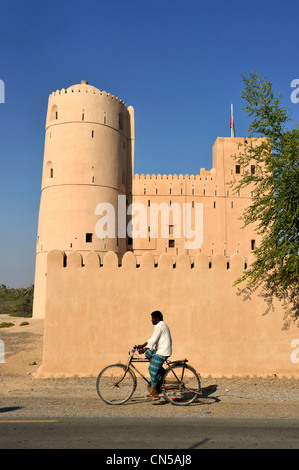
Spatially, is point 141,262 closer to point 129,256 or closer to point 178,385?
point 129,256

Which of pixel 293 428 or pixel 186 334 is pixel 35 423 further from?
pixel 186 334

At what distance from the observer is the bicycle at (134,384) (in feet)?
26.3

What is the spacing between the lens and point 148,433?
594 cm

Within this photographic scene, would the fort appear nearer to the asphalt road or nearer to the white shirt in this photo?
the white shirt

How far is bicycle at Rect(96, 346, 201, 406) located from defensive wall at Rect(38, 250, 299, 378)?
2.97 meters

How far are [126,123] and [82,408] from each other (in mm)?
35467

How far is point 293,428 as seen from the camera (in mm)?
6398

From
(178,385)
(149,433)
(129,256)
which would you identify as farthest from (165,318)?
(149,433)

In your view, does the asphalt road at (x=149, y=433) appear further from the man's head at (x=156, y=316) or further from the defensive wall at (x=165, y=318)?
the defensive wall at (x=165, y=318)

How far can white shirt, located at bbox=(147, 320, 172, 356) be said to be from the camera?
7938mm

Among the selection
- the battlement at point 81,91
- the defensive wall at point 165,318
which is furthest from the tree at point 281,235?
the battlement at point 81,91

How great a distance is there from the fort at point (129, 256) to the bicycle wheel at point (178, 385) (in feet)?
9.98

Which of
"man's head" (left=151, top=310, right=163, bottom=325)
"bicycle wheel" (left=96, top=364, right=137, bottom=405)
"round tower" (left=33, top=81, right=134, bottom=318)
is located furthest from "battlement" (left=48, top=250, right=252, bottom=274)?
"round tower" (left=33, top=81, right=134, bottom=318)

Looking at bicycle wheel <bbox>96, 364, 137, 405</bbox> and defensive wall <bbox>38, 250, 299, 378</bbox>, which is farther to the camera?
defensive wall <bbox>38, 250, 299, 378</bbox>
